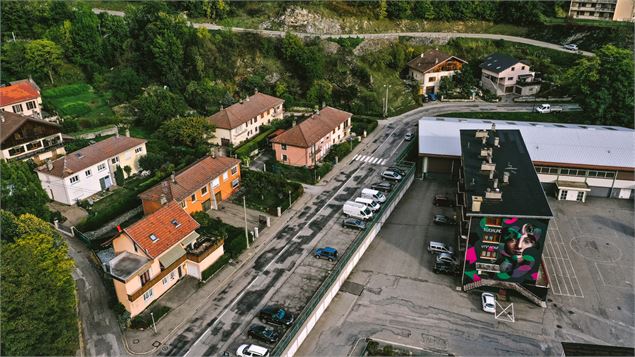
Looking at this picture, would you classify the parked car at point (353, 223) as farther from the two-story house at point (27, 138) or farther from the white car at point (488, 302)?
the two-story house at point (27, 138)

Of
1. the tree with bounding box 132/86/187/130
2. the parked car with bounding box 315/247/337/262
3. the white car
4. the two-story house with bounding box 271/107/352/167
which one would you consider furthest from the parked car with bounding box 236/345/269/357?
the tree with bounding box 132/86/187/130

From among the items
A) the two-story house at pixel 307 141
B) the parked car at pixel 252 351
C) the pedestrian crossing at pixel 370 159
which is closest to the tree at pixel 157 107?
the two-story house at pixel 307 141

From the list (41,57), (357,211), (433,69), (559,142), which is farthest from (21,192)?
(433,69)

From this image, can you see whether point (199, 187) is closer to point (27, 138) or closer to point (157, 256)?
point (157, 256)

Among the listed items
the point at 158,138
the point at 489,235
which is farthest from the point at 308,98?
the point at 489,235

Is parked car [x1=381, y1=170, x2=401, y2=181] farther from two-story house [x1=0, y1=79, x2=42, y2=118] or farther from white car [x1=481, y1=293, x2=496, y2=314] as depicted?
two-story house [x1=0, y1=79, x2=42, y2=118]

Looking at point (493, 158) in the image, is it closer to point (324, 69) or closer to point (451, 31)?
point (324, 69)
